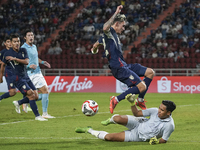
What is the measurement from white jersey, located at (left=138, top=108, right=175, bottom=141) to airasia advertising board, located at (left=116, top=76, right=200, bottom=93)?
13.9 metres

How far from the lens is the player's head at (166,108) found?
6.16 meters

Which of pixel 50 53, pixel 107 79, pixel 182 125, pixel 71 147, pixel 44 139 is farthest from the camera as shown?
pixel 50 53

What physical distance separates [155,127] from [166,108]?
0.42 meters

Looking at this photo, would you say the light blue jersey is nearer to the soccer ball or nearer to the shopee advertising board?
the soccer ball

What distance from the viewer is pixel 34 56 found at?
10.7 metres

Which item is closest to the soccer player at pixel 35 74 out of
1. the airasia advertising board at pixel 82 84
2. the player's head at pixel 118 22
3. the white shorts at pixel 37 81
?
the white shorts at pixel 37 81

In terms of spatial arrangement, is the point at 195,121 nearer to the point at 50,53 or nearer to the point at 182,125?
the point at 182,125

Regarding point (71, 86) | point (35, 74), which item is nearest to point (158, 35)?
point (71, 86)

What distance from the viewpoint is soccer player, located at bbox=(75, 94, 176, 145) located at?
6246 mm

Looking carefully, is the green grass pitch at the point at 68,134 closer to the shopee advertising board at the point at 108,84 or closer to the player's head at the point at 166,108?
the player's head at the point at 166,108

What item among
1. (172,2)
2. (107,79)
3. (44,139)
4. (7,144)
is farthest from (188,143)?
(172,2)

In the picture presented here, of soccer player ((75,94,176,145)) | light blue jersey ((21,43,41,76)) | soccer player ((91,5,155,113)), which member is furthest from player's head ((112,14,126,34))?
light blue jersey ((21,43,41,76))

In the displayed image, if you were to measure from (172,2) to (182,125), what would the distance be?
21.3 metres

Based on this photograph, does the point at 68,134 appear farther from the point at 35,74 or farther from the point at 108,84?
the point at 108,84
